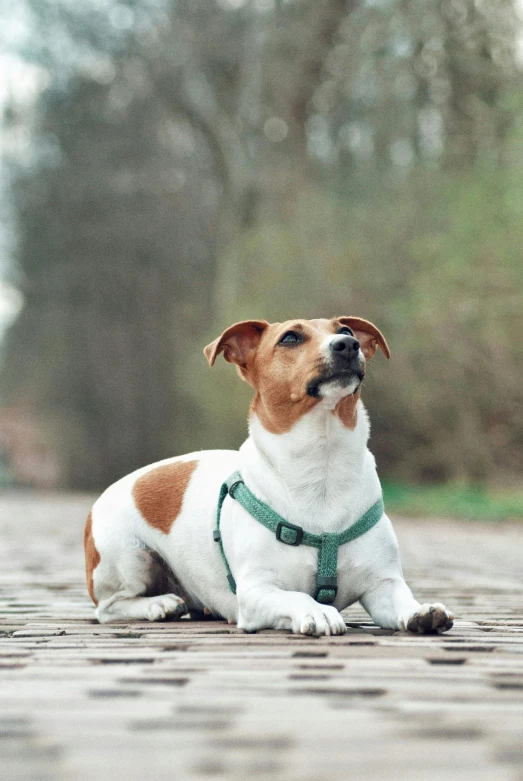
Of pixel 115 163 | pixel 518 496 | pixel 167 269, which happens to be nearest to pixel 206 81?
pixel 115 163

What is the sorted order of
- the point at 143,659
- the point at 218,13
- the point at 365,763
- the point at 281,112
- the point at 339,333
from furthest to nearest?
the point at 218,13 < the point at 281,112 < the point at 339,333 < the point at 143,659 < the point at 365,763

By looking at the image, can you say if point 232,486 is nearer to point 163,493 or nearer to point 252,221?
point 163,493

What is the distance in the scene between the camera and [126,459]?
27.2 meters

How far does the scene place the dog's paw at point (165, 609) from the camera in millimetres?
4414

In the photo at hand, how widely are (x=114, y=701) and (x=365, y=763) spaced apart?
779 millimetres

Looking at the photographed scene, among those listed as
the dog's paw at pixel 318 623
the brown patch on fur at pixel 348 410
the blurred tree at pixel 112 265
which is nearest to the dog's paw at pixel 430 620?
the dog's paw at pixel 318 623

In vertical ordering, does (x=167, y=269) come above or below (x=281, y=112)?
below

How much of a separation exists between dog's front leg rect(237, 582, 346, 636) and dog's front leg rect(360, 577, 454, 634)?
190mm

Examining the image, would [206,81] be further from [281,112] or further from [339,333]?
[339,333]

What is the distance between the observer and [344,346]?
3998mm

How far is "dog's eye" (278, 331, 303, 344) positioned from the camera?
4.25m

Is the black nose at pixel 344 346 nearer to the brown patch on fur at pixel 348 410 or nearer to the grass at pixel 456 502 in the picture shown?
the brown patch on fur at pixel 348 410

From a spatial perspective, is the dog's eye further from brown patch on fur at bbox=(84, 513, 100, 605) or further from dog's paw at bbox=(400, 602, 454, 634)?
brown patch on fur at bbox=(84, 513, 100, 605)

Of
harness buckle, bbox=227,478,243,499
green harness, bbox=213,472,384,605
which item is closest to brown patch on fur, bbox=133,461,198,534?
harness buckle, bbox=227,478,243,499
